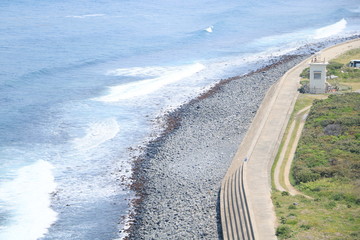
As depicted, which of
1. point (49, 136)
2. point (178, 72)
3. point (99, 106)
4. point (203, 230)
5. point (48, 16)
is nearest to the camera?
point (203, 230)

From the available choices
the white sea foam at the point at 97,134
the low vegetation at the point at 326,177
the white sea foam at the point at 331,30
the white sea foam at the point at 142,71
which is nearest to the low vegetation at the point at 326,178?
the low vegetation at the point at 326,177

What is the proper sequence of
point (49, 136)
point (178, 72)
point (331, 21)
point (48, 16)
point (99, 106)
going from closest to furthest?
1. point (49, 136)
2. point (99, 106)
3. point (178, 72)
4. point (331, 21)
5. point (48, 16)

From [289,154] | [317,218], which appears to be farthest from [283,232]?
[289,154]

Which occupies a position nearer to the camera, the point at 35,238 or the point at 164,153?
the point at 35,238

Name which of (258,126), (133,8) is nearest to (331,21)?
(133,8)

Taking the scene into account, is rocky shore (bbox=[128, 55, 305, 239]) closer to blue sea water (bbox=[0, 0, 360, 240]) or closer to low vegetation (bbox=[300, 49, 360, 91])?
blue sea water (bbox=[0, 0, 360, 240])

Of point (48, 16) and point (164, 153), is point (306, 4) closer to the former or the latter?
point (48, 16)

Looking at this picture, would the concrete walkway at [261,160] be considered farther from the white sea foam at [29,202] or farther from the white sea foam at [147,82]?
the white sea foam at [147,82]
